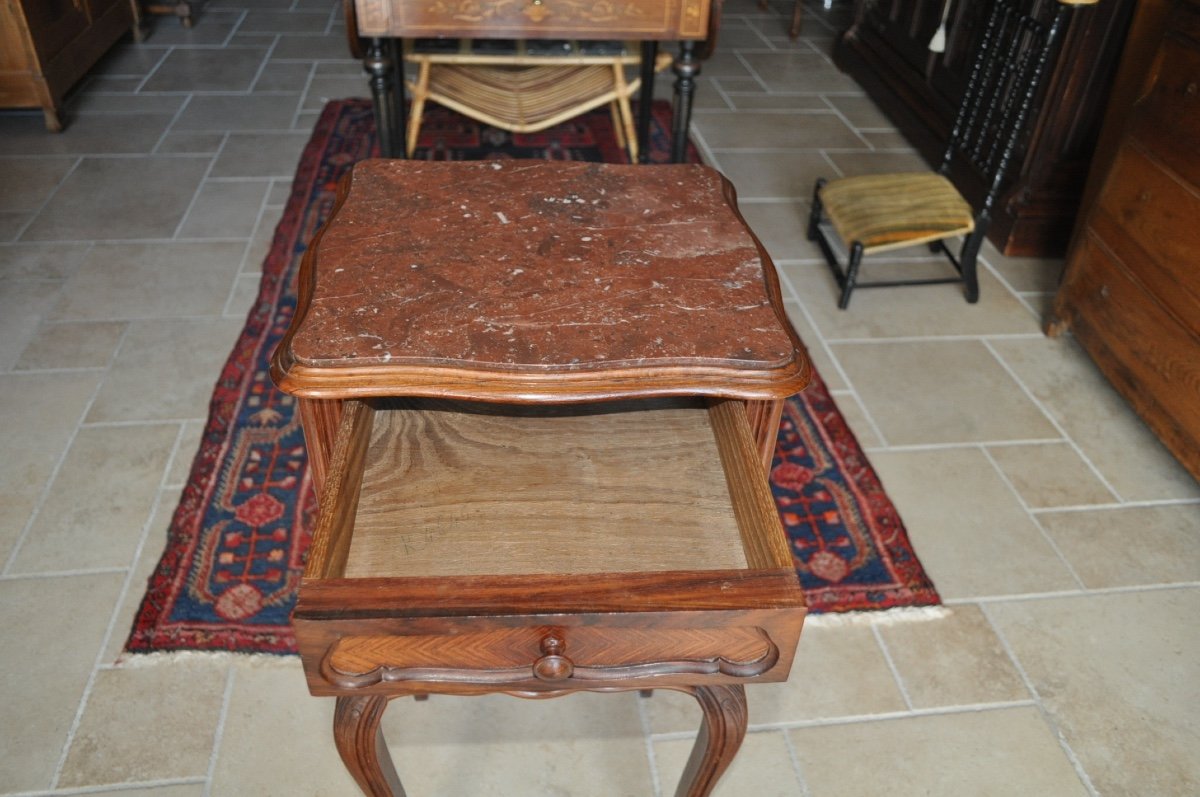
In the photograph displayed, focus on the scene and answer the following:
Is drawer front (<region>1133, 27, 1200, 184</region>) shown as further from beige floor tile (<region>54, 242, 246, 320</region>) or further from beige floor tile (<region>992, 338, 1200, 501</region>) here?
beige floor tile (<region>54, 242, 246, 320</region>)

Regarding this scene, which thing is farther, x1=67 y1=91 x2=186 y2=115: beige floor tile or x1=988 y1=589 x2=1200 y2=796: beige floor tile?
x1=67 y1=91 x2=186 y2=115: beige floor tile

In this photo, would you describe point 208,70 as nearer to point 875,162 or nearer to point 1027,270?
point 875,162

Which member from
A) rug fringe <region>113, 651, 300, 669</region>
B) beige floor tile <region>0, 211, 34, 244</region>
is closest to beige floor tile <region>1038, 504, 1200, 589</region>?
rug fringe <region>113, 651, 300, 669</region>

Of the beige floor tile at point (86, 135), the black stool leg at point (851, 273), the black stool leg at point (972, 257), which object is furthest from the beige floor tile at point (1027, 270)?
the beige floor tile at point (86, 135)

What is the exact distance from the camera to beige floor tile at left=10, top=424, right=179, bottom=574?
1.71 meters

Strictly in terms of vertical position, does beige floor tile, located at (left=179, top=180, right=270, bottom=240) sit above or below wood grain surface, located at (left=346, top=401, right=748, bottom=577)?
below

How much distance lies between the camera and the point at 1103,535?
1.88 meters

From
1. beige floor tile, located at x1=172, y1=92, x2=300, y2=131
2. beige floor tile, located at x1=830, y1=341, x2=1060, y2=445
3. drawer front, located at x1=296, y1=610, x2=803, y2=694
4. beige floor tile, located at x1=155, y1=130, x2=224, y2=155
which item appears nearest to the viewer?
drawer front, located at x1=296, y1=610, x2=803, y2=694

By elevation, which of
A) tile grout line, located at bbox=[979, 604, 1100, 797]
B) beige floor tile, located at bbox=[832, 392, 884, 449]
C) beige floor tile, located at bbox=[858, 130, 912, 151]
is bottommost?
tile grout line, located at bbox=[979, 604, 1100, 797]

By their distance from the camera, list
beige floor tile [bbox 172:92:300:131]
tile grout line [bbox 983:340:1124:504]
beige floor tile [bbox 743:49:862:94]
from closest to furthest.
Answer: tile grout line [bbox 983:340:1124:504] < beige floor tile [bbox 172:92:300:131] < beige floor tile [bbox 743:49:862:94]

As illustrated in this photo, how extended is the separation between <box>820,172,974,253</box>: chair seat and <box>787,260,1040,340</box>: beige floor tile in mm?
207

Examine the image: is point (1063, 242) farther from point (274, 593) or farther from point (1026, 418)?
point (274, 593)

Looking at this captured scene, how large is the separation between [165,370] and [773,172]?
2069mm

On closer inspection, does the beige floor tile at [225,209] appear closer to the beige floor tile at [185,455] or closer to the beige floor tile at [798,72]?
the beige floor tile at [185,455]
